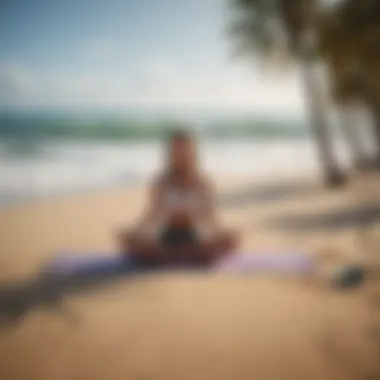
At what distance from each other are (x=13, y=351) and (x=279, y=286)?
59 cm

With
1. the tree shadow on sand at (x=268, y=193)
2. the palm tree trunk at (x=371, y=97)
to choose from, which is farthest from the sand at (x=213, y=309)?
the palm tree trunk at (x=371, y=97)

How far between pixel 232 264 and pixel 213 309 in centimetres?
11

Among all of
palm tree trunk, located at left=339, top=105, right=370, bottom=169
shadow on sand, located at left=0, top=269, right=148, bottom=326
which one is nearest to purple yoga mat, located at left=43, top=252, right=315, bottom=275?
shadow on sand, located at left=0, top=269, right=148, bottom=326

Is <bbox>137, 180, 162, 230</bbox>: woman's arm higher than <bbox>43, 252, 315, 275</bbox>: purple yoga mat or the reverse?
higher

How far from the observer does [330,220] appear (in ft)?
3.68

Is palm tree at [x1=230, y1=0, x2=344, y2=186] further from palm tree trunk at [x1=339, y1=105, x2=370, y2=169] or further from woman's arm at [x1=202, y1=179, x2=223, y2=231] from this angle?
woman's arm at [x1=202, y1=179, x2=223, y2=231]

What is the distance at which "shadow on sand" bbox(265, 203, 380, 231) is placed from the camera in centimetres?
112

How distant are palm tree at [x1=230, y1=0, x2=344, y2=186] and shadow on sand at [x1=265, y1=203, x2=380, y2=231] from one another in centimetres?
7

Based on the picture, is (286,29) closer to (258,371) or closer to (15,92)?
(15,92)

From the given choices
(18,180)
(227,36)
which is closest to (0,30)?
(18,180)

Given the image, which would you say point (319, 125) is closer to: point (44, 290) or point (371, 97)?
point (371, 97)

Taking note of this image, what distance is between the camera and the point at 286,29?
1119 mm

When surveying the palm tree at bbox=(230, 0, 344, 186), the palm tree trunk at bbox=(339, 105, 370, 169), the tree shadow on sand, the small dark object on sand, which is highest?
the palm tree at bbox=(230, 0, 344, 186)

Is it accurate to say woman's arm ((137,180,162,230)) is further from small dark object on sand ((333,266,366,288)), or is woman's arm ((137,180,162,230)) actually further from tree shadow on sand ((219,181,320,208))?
small dark object on sand ((333,266,366,288))
